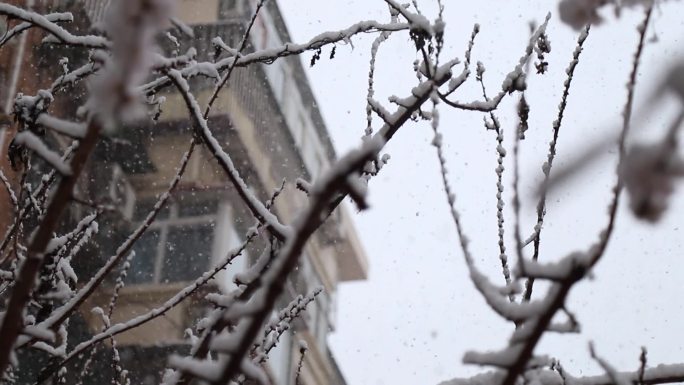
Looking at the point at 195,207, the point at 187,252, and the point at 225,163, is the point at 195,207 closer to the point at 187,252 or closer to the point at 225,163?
the point at 187,252

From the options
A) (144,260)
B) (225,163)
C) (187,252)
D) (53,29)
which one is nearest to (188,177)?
(187,252)

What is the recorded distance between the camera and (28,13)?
9.00 feet

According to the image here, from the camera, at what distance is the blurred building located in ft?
34.0

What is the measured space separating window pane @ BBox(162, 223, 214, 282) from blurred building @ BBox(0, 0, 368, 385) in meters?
0.02

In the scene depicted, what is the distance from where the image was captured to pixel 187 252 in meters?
11.4

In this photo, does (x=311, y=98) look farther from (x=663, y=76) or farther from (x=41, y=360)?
(x=663, y=76)

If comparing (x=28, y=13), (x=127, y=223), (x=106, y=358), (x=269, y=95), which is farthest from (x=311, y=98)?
(x=28, y=13)

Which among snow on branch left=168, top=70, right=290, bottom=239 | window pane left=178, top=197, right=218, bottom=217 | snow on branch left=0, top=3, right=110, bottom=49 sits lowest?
snow on branch left=168, top=70, right=290, bottom=239

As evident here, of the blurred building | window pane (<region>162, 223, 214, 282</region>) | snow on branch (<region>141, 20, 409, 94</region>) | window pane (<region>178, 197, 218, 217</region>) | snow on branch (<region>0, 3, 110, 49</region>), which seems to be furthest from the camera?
window pane (<region>178, 197, 218, 217</region>)

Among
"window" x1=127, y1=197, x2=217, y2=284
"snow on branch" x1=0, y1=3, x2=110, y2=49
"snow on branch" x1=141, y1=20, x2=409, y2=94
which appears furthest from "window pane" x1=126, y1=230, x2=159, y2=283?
"snow on branch" x1=0, y1=3, x2=110, y2=49

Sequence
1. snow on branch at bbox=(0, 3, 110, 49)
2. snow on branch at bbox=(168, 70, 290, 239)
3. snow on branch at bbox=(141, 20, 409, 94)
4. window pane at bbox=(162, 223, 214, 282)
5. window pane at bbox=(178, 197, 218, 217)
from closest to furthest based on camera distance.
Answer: snow on branch at bbox=(168, 70, 290, 239) → snow on branch at bbox=(0, 3, 110, 49) → snow on branch at bbox=(141, 20, 409, 94) → window pane at bbox=(162, 223, 214, 282) → window pane at bbox=(178, 197, 218, 217)

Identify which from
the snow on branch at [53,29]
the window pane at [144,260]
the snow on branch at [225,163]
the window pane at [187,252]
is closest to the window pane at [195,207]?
the window pane at [187,252]

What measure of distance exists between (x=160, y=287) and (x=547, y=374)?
9.11 metres

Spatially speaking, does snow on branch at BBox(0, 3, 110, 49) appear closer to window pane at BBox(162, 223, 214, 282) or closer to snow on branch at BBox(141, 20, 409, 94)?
snow on branch at BBox(141, 20, 409, 94)
